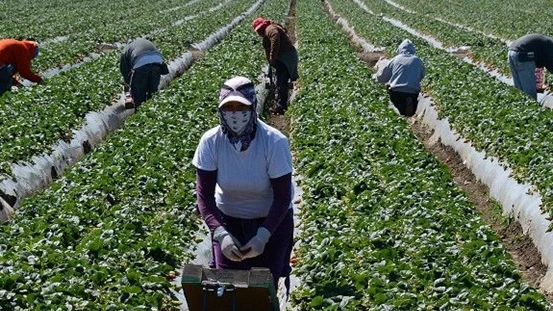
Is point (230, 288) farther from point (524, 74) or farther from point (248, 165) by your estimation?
point (524, 74)

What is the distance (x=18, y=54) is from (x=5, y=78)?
2.41ft

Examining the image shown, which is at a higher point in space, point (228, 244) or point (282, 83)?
point (228, 244)

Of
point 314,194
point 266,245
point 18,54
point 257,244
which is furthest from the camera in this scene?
point 18,54

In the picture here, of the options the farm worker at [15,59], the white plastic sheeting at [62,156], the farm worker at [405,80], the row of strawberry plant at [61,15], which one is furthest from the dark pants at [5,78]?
the row of strawberry plant at [61,15]

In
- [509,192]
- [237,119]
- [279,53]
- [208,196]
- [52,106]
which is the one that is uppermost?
[237,119]

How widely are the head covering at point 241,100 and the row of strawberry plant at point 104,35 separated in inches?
635

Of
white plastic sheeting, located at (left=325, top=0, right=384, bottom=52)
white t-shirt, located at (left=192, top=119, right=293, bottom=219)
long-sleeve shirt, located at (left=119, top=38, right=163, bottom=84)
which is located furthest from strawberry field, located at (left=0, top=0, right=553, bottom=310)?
white plastic sheeting, located at (left=325, top=0, right=384, bottom=52)

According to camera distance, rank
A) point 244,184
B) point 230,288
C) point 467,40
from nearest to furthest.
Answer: point 230,288
point 244,184
point 467,40

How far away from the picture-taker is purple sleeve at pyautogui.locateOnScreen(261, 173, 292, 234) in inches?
232

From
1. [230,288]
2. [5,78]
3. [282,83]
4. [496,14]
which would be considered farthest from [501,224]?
[496,14]

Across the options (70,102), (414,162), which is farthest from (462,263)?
(70,102)

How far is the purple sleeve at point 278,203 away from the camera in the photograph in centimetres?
589

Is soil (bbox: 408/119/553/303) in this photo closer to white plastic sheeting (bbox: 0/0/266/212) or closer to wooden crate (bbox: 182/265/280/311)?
wooden crate (bbox: 182/265/280/311)

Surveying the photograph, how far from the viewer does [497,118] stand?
44.6ft
